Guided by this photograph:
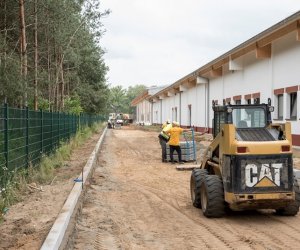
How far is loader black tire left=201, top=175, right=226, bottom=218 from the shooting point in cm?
833

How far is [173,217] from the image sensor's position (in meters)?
8.66

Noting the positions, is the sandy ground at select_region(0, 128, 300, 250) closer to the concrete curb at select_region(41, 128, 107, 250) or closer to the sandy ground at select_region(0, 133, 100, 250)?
the sandy ground at select_region(0, 133, 100, 250)

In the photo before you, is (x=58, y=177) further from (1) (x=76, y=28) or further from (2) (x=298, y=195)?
(1) (x=76, y=28)

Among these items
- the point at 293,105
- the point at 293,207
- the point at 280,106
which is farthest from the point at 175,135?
the point at 293,207

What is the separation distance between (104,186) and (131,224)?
14.9ft

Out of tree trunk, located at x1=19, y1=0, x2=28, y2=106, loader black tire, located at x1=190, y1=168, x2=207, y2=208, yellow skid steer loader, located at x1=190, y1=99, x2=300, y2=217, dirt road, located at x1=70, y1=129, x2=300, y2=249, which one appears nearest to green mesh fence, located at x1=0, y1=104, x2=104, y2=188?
dirt road, located at x1=70, y1=129, x2=300, y2=249

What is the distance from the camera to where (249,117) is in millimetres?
9000

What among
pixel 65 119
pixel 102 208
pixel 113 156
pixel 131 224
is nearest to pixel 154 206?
pixel 102 208

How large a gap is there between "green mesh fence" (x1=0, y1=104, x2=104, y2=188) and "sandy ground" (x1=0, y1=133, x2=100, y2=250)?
82cm

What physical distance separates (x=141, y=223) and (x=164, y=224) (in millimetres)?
398

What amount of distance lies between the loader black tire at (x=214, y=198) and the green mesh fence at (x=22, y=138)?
3881 millimetres

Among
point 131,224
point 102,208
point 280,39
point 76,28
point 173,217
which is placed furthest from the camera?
point 76,28

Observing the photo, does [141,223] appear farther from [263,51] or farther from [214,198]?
[263,51]

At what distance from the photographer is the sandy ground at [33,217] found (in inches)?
247
